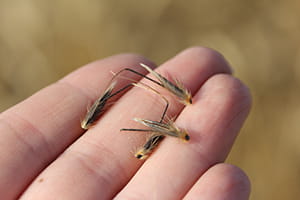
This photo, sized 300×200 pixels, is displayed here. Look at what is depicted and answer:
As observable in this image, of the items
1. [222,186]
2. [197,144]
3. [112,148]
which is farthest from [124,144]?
[222,186]

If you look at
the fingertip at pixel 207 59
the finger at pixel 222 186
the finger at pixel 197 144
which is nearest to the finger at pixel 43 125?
the fingertip at pixel 207 59

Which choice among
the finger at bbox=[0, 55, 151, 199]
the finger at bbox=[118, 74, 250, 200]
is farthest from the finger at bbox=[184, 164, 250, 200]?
the finger at bbox=[0, 55, 151, 199]

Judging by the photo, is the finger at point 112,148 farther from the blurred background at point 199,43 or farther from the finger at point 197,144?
the blurred background at point 199,43

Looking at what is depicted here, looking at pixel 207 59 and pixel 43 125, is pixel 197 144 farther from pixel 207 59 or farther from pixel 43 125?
pixel 43 125

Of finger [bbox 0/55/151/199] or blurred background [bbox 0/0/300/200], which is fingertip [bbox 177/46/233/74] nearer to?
finger [bbox 0/55/151/199]

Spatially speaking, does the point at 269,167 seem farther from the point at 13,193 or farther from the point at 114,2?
the point at 13,193

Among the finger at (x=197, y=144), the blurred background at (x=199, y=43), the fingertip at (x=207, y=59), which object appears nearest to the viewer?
the finger at (x=197, y=144)

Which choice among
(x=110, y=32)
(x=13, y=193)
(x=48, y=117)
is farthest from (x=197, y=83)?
(x=110, y=32)
